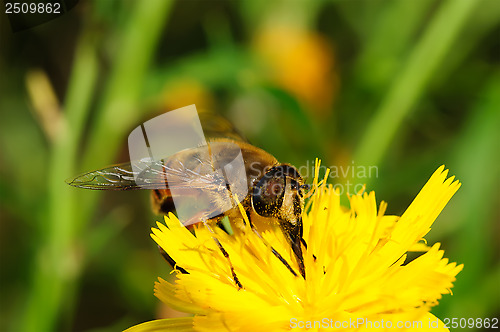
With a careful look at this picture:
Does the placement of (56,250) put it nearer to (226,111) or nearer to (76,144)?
(76,144)

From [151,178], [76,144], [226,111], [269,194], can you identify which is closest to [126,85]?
[76,144]

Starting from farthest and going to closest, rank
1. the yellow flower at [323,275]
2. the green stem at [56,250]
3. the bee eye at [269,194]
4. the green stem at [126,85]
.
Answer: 1. the green stem at [126,85]
2. the green stem at [56,250]
3. the bee eye at [269,194]
4. the yellow flower at [323,275]

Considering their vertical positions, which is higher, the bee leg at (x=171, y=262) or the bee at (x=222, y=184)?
the bee at (x=222, y=184)

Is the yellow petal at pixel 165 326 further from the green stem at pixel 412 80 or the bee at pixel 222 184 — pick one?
the green stem at pixel 412 80

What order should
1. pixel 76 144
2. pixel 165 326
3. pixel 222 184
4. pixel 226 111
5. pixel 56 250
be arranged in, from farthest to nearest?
pixel 226 111 → pixel 76 144 → pixel 56 250 → pixel 222 184 → pixel 165 326

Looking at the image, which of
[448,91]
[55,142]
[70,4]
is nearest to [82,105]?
[55,142]

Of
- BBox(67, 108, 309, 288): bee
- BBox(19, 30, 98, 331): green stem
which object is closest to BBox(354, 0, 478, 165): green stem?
BBox(67, 108, 309, 288): bee

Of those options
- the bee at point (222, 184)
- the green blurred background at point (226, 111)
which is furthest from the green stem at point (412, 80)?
the bee at point (222, 184)
